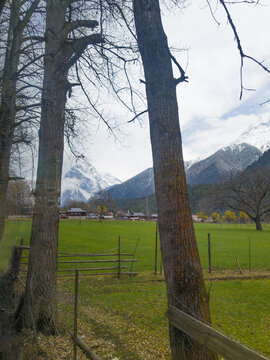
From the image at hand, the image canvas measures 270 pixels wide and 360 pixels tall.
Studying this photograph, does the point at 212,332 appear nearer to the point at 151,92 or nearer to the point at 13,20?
the point at 151,92

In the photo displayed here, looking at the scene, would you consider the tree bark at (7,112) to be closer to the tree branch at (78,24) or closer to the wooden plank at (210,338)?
the tree branch at (78,24)

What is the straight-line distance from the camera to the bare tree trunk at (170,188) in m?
2.41

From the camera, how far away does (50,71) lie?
18.2ft

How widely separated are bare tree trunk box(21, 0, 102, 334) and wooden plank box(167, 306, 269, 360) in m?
3.18

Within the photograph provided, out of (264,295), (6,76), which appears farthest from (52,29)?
(264,295)

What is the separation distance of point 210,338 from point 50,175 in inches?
156

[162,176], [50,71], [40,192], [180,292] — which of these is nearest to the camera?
[180,292]

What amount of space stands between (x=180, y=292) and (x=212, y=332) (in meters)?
0.47

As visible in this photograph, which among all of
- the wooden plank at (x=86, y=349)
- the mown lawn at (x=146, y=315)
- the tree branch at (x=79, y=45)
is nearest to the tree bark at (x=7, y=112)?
the tree branch at (x=79, y=45)

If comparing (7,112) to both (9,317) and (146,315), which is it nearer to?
(9,317)

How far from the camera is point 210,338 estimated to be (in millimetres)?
2010

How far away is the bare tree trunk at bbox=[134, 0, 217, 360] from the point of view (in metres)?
2.41

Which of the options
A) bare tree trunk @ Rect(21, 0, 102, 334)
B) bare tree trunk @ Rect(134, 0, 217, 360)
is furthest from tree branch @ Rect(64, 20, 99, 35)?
bare tree trunk @ Rect(134, 0, 217, 360)

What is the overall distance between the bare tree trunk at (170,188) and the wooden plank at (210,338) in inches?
4.3
